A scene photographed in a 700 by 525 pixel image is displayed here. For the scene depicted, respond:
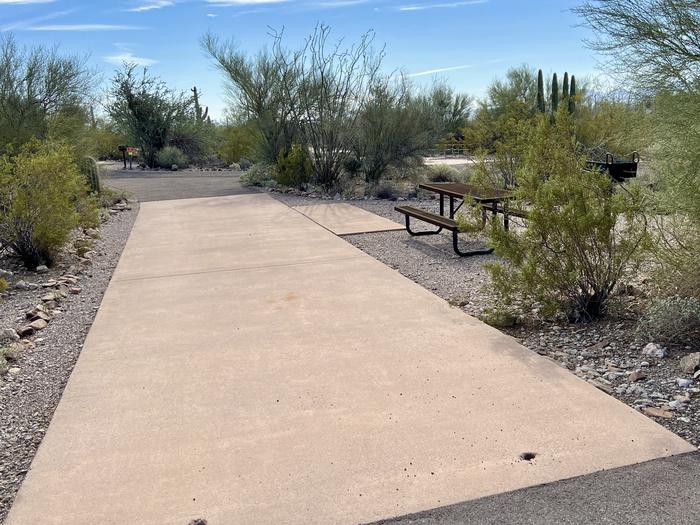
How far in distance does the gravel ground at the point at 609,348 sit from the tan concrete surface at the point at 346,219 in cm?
279

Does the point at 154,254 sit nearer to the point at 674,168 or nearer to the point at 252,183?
the point at 674,168

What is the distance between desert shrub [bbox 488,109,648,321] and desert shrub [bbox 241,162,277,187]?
1476 centimetres

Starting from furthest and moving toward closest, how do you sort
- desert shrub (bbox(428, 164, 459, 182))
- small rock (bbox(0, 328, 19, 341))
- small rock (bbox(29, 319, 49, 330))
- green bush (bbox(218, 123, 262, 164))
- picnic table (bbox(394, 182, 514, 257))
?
green bush (bbox(218, 123, 262, 164)), desert shrub (bbox(428, 164, 459, 182)), picnic table (bbox(394, 182, 514, 257)), small rock (bbox(29, 319, 49, 330)), small rock (bbox(0, 328, 19, 341))

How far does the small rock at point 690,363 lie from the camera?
445 centimetres

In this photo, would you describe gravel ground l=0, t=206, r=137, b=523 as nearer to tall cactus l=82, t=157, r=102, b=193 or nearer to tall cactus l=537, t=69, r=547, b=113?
tall cactus l=82, t=157, r=102, b=193

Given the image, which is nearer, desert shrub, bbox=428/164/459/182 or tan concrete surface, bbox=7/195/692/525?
tan concrete surface, bbox=7/195/692/525

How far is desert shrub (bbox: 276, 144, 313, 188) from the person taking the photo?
17.8 meters

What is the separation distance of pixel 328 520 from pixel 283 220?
9819 millimetres

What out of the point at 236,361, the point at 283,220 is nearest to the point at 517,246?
the point at 236,361

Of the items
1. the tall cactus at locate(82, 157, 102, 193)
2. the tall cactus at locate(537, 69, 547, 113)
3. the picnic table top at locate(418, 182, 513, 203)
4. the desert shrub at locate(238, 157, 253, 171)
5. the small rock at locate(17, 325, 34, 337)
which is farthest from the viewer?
the tall cactus at locate(537, 69, 547, 113)

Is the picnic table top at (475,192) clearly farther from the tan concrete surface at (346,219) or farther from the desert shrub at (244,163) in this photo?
the desert shrub at (244,163)

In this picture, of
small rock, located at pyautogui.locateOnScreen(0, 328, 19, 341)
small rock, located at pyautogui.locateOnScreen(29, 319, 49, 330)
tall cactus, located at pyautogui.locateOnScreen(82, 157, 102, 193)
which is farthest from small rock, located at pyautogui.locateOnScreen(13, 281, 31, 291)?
tall cactus, located at pyautogui.locateOnScreen(82, 157, 102, 193)

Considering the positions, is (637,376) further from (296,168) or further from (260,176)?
(260,176)

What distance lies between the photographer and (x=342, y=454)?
3.57m
